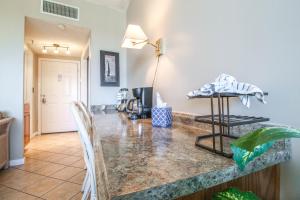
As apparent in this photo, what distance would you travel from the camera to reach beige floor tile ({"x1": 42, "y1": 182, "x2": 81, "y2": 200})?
159 centimetres

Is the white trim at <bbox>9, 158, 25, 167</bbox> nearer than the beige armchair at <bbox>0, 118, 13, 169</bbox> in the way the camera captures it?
No

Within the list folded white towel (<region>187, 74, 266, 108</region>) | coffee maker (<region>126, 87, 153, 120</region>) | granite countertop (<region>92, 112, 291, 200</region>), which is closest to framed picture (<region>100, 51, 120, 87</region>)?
coffee maker (<region>126, 87, 153, 120</region>)

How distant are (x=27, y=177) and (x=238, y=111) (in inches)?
94.6

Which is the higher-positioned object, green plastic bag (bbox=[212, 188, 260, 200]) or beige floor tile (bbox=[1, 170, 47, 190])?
green plastic bag (bbox=[212, 188, 260, 200])

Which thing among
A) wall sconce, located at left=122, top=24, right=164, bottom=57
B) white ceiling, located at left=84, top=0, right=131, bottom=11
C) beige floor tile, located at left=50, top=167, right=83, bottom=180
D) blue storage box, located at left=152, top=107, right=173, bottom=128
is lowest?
beige floor tile, located at left=50, top=167, right=83, bottom=180

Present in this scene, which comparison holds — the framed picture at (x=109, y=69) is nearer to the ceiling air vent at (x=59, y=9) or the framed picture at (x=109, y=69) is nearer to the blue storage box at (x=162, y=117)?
the ceiling air vent at (x=59, y=9)

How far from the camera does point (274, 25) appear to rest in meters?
0.69

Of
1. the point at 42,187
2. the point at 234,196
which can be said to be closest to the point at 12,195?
the point at 42,187

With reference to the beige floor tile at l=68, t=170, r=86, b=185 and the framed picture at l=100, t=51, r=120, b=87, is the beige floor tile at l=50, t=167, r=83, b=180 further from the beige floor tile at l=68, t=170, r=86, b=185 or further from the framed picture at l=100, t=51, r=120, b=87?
the framed picture at l=100, t=51, r=120, b=87

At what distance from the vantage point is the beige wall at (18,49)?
90.3 inches

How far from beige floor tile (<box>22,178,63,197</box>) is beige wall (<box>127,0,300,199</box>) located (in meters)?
1.51

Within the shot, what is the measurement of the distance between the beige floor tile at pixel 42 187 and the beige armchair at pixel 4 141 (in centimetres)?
68

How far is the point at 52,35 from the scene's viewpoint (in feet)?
10.2

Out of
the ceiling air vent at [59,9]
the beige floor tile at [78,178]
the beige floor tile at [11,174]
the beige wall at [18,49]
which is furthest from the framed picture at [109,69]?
the beige floor tile at [11,174]
